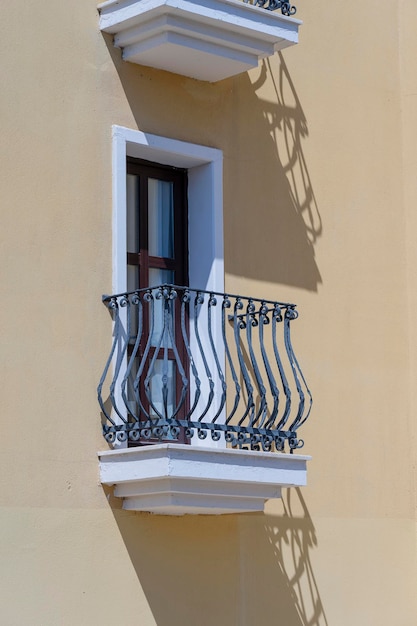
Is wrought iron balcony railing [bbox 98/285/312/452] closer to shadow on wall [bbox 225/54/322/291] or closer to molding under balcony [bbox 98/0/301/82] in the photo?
shadow on wall [bbox 225/54/322/291]

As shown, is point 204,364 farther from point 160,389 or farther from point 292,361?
point 292,361

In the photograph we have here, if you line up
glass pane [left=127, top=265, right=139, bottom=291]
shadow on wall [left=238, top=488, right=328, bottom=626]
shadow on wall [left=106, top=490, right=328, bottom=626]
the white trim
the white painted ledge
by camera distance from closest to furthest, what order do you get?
the white painted ledge → shadow on wall [left=106, top=490, right=328, bottom=626] → the white trim → glass pane [left=127, top=265, right=139, bottom=291] → shadow on wall [left=238, top=488, right=328, bottom=626]

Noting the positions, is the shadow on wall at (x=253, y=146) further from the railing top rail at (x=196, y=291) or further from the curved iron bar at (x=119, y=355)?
the curved iron bar at (x=119, y=355)

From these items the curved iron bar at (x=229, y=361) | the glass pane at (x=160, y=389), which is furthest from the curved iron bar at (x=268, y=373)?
the glass pane at (x=160, y=389)

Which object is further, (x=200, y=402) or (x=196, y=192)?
(x=196, y=192)

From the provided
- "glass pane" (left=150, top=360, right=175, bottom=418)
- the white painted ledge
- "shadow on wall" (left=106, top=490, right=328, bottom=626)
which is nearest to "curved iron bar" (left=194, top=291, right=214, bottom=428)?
the white painted ledge

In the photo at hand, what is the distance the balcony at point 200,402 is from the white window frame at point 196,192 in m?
0.18

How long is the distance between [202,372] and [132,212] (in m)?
1.27

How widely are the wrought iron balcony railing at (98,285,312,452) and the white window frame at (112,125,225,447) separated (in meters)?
0.16

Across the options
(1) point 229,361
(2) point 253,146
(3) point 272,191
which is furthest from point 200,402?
(2) point 253,146

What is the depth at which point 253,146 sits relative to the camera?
1162cm

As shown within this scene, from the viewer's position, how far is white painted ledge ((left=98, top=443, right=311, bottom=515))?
32.1 ft

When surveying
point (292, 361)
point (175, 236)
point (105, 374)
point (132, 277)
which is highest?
point (175, 236)

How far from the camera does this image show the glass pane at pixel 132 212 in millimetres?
10922
